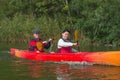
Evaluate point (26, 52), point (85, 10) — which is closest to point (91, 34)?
point (85, 10)

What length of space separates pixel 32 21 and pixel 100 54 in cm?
1819

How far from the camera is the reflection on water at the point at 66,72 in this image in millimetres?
12641

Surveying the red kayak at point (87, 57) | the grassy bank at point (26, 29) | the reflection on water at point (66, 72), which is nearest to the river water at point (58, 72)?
the reflection on water at point (66, 72)

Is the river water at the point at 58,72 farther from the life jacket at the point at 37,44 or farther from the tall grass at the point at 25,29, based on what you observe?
the tall grass at the point at 25,29

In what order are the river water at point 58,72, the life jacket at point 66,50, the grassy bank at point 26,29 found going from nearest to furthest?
the river water at point 58,72 → the life jacket at point 66,50 → the grassy bank at point 26,29

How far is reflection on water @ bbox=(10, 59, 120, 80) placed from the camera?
12.6 meters

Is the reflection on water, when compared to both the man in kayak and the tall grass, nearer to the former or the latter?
the man in kayak

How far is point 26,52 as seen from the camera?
18.7 m

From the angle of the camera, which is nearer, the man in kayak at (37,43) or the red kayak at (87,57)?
A: the red kayak at (87,57)

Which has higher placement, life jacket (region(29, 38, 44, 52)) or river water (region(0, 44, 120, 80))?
life jacket (region(29, 38, 44, 52))

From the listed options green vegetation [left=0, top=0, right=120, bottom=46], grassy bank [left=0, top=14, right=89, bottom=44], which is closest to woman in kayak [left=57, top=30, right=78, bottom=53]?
green vegetation [left=0, top=0, right=120, bottom=46]

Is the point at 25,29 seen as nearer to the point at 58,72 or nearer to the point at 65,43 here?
the point at 65,43

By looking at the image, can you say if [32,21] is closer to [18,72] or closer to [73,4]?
[73,4]

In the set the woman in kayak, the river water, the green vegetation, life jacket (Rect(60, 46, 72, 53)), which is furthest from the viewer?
the green vegetation
